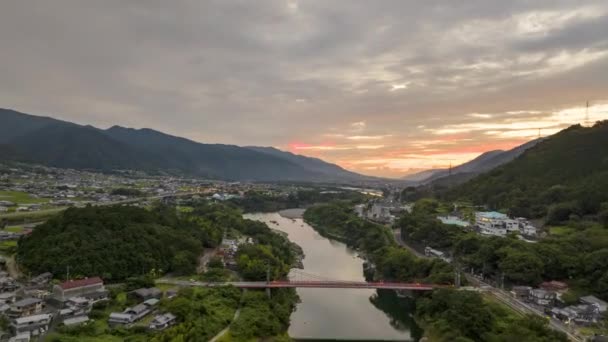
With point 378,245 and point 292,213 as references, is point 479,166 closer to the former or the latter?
point 292,213

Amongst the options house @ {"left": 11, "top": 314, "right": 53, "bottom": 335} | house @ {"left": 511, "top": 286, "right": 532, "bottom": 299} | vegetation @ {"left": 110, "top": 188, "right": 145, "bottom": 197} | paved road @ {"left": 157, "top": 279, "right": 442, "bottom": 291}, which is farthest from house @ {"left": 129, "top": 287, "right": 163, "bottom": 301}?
vegetation @ {"left": 110, "top": 188, "right": 145, "bottom": 197}

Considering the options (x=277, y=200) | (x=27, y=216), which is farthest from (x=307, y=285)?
(x=277, y=200)

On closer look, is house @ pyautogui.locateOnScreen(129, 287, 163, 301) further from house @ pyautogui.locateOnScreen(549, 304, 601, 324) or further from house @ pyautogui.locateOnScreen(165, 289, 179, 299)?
house @ pyautogui.locateOnScreen(549, 304, 601, 324)

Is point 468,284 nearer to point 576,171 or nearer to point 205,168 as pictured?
point 576,171

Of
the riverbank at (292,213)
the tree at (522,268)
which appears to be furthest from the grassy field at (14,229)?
the riverbank at (292,213)

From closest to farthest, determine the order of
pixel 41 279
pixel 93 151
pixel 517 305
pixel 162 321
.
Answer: pixel 162 321 → pixel 517 305 → pixel 41 279 → pixel 93 151

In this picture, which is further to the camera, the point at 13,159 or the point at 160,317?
the point at 13,159

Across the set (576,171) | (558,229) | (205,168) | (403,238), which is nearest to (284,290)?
(403,238)
